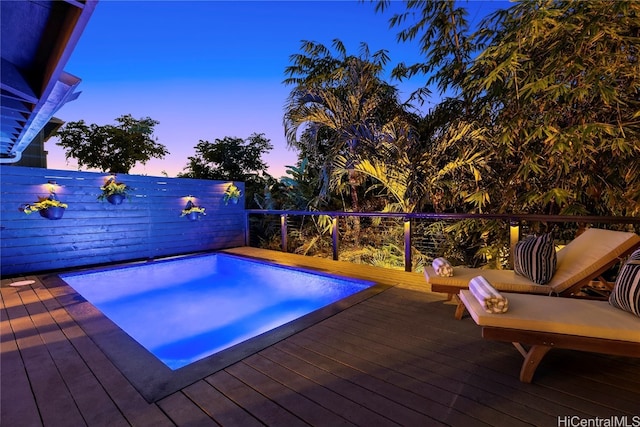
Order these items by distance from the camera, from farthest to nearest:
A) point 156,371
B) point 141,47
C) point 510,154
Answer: point 141,47
point 510,154
point 156,371

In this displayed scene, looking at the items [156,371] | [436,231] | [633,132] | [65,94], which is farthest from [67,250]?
[633,132]

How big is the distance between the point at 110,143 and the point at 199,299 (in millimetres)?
9607

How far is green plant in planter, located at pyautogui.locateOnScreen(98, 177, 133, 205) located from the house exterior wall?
3.8 inches

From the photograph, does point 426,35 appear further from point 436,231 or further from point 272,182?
point 272,182

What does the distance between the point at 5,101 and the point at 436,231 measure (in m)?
5.91

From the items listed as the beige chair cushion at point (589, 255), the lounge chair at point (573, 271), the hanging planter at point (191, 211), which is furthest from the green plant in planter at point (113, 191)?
the beige chair cushion at point (589, 255)

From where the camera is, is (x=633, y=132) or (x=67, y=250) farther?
(x=67, y=250)

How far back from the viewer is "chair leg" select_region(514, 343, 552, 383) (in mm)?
1746

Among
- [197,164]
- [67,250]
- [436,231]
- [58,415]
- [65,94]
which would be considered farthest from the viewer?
[197,164]

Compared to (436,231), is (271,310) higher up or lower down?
lower down

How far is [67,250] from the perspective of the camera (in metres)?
5.15

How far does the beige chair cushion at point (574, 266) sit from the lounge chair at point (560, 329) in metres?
0.63

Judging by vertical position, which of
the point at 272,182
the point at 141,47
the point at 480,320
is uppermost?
the point at 141,47

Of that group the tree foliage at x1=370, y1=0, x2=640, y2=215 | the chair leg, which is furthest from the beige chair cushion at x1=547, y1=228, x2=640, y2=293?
the tree foliage at x1=370, y1=0, x2=640, y2=215
